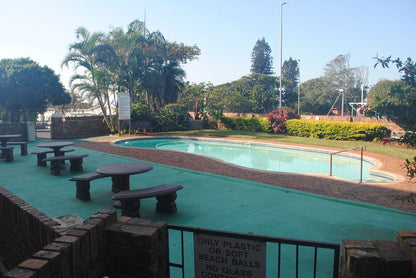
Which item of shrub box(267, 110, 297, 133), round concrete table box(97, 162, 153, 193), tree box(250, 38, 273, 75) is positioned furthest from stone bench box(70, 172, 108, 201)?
tree box(250, 38, 273, 75)

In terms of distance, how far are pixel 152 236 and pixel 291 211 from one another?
3.81 metres

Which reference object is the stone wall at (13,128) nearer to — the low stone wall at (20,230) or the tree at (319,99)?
the low stone wall at (20,230)

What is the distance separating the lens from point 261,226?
500cm

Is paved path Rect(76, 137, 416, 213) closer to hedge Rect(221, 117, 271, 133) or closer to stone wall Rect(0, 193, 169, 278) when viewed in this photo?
stone wall Rect(0, 193, 169, 278)

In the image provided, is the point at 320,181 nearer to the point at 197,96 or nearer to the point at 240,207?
the point at 240,207

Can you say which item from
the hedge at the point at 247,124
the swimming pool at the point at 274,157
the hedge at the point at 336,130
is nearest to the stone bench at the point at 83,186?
the swimming pool at the point at 274,157

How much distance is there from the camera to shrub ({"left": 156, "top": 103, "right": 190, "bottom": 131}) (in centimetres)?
2408

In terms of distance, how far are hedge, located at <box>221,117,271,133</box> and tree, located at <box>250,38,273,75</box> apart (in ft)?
155

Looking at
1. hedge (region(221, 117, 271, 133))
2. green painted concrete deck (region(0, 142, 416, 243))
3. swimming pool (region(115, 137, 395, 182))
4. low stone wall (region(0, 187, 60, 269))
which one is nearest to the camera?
→ low stone wall (region(0, 187, 60, 269))

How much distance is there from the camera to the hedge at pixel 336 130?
1740 cm

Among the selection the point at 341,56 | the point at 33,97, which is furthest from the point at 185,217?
the point at 341,56

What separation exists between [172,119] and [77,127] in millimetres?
7189

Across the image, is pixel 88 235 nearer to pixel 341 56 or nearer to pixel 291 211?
pixel 291 211

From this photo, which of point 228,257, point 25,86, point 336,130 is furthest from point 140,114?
point 228,257
